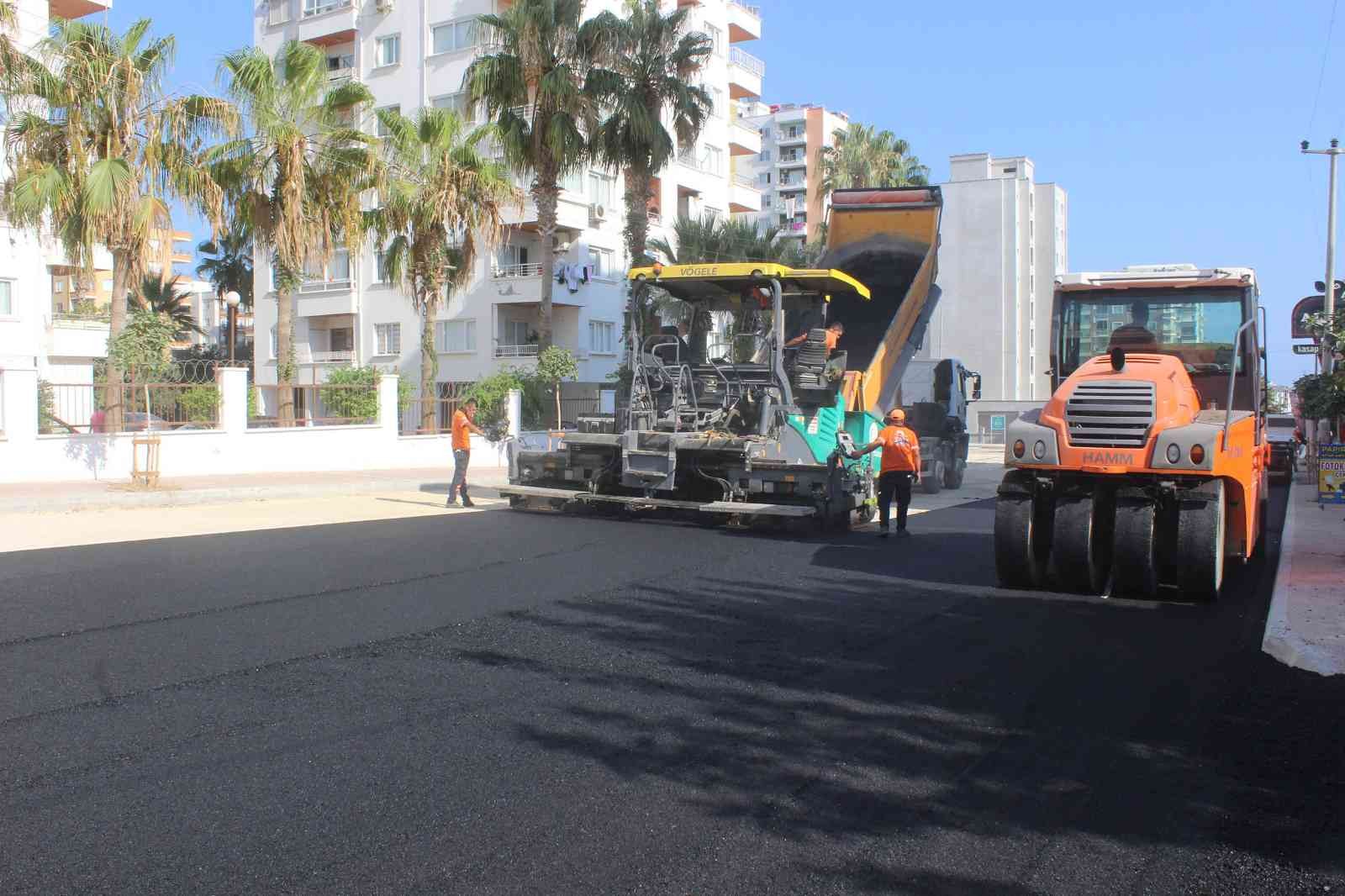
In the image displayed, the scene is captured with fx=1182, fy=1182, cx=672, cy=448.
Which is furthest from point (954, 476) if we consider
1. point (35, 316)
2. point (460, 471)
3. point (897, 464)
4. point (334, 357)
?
point (334, 357)

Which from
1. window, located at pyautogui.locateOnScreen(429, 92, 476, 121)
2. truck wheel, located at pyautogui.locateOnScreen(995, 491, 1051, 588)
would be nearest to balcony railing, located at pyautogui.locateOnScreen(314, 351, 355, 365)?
window, located at pyautogui.locateOnScreen(429, 92, 476, 121)

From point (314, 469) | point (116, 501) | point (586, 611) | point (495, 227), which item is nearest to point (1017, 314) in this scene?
point (495, 227)

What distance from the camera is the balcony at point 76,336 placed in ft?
109

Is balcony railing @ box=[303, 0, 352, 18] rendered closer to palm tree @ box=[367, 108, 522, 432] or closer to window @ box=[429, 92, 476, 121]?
window @ box=[429, 92, 476, 121]

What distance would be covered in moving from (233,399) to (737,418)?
1205 centimetres

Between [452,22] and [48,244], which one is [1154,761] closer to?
[48,244]

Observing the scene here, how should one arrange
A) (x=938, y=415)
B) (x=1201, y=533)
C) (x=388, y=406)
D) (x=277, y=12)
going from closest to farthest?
(x=1201, y=533)
(x=938, y=415)
(x=388, y=406)
(x=277, y=12)

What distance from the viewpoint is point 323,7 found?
43.8m

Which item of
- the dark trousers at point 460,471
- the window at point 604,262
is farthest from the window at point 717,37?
the dark trousers at point 460,471

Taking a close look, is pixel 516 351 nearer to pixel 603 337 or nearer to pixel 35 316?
pixel 603 337

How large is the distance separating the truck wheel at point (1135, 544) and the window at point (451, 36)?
35907 mm

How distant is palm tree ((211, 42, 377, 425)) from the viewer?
73.7ft

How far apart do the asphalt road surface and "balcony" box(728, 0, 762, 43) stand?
152 feet

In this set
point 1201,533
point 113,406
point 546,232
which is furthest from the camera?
point 546,232
